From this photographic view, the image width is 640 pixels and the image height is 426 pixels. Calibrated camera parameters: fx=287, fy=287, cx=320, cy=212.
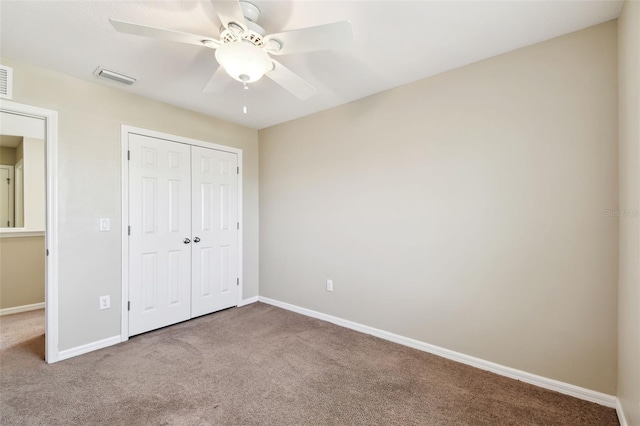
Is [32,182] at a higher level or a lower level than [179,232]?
higher

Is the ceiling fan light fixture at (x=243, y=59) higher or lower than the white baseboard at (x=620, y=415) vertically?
higher

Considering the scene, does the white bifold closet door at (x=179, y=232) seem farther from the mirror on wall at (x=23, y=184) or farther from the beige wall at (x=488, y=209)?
the mirror on wall at (x=23, y=184)

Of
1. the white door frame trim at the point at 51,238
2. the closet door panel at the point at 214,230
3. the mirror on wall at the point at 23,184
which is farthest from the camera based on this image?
the mirror on wall at the point at 23,184

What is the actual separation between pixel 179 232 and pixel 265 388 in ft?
6.43

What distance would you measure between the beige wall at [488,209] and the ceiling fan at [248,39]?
143cm

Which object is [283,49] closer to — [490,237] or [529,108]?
[529,108]

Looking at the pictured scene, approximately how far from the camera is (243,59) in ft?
4.94

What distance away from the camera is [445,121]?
2447mm

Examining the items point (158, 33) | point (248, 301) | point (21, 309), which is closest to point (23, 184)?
point (21, 309)

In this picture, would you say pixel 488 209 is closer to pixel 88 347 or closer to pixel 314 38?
pixel 314 38

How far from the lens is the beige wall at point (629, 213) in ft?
4.59

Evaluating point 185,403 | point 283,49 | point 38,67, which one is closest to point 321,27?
point 283,49

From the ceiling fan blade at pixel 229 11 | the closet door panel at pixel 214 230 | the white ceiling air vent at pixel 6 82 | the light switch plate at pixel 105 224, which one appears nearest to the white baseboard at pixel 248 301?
the closet door panel at pixel 214 230

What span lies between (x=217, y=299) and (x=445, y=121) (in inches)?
125
